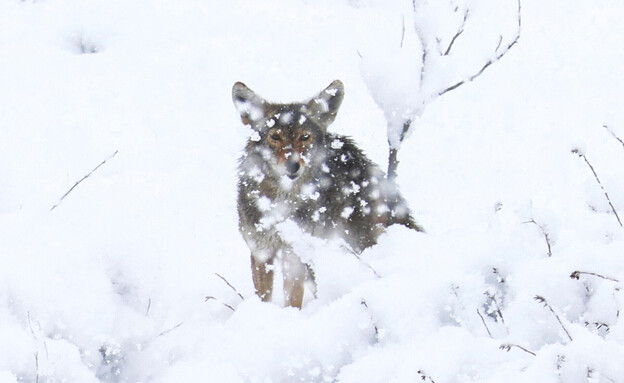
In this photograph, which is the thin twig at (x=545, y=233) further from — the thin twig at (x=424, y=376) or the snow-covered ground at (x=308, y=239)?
the thin twig at (x=424, y=376)

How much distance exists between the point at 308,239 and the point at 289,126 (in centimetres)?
183

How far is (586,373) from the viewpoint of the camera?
1.96 metres

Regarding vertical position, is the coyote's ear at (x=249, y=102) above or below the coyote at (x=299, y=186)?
above

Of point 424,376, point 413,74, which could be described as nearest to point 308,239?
point 424,376

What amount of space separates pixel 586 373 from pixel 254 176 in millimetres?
3387

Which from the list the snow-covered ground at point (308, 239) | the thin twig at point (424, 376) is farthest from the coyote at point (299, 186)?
the thin twig at point (424, 376)

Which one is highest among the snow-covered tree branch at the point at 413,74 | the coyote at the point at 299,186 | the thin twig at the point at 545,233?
the snow-covered tree branch at the point at 413,74

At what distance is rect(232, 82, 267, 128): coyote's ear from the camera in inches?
202

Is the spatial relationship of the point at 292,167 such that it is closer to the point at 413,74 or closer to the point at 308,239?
the point at 413,74

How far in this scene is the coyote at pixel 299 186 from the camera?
4.84 meters

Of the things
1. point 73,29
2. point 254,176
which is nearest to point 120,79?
point 73,29

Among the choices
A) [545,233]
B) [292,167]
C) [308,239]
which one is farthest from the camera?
[292,167]

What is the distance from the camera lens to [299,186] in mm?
4938

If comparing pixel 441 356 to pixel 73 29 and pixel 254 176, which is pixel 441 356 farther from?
pixel 73 29
